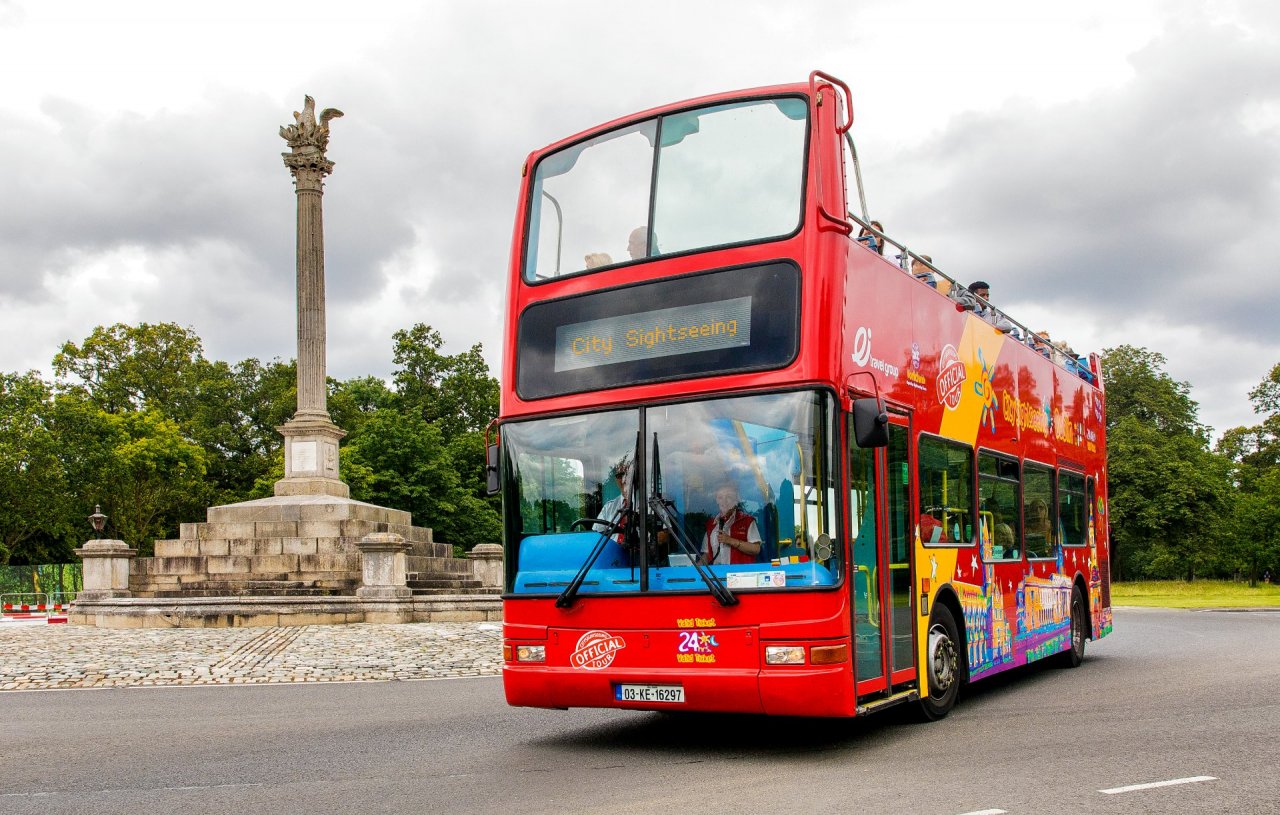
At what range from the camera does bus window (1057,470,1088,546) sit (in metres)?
13.3

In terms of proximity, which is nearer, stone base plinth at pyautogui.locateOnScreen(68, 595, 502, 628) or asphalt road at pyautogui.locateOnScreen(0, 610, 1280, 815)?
asphalt road at pyautogui.locateOnScreen(0, 610, 1280, 815)

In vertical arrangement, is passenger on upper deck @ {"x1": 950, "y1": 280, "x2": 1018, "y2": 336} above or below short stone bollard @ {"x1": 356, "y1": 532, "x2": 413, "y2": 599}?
above

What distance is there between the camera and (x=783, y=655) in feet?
24.9

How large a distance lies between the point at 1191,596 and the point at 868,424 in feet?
140

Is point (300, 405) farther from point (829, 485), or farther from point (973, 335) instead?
point (829, 485)

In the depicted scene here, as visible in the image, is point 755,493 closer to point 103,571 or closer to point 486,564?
point 486,564

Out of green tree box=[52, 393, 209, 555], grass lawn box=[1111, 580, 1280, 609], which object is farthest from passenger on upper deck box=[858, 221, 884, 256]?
green tree box=[52, 393, 209, 555]

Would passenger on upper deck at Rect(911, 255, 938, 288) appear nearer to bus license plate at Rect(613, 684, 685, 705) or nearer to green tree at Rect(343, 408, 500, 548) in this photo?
bus license plate at Rect(613, 684, 685, 705)

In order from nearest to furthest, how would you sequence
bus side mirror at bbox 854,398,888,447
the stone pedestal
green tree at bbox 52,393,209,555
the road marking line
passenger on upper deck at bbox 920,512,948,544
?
the road marking line, bus side mirror at bbox 854,398,888,447, passenger on upper deck at bbox 920,512,948,544, the stone pedestal, green tree at bbox 52,393,209,555

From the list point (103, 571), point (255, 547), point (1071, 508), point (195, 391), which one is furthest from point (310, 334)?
point (195, 391)

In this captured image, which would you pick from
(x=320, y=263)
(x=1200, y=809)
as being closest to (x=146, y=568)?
(x=320, y=263)

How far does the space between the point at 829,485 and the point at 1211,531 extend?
6086 cm

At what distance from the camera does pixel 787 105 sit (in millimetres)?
8523

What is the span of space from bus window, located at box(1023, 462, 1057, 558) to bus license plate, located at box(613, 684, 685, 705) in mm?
5466
